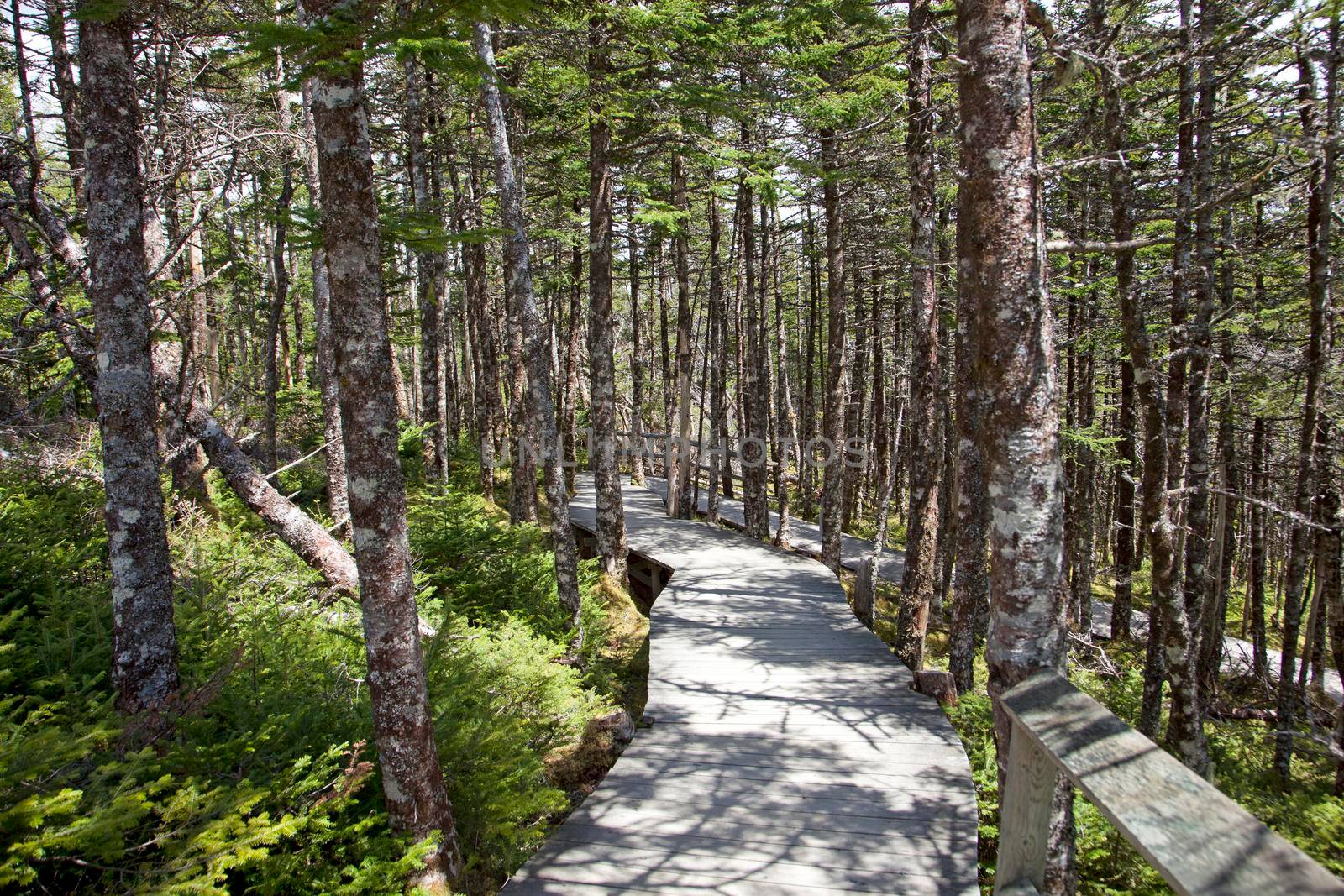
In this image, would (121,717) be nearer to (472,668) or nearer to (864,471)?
(472,668)

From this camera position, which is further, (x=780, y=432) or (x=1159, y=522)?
(x=780, y=432)

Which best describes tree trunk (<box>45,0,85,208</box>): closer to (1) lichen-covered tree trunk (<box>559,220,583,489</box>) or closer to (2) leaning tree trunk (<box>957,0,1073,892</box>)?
(2) leaning tree trunk (<box>957,0,1073,892</box>)

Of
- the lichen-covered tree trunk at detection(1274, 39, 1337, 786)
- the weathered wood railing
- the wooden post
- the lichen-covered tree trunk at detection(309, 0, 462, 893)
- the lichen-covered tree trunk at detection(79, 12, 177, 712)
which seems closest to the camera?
the weathered wood railing

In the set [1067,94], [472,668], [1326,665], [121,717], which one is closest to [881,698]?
[472,668]

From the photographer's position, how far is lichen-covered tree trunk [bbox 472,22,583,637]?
850 centimetres

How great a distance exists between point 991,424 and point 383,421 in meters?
3.28

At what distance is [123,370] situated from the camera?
4500 mm

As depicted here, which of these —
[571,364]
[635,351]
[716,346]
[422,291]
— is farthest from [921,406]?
[571,364]

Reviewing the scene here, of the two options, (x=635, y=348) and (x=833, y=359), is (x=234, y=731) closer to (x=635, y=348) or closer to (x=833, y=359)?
(x=833, y=359)

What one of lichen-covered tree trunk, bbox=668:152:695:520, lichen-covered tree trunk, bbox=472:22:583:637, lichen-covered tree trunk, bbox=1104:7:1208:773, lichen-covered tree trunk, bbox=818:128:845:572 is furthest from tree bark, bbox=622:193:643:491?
lichen-covered tree trunk, bbox=1104:7:1208:773

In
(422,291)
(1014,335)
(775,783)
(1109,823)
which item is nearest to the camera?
(1014,335)

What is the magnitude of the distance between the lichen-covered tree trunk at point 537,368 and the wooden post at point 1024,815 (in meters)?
6.42

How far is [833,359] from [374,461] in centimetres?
1009

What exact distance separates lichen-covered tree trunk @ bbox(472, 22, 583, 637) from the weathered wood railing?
21.2 ft
